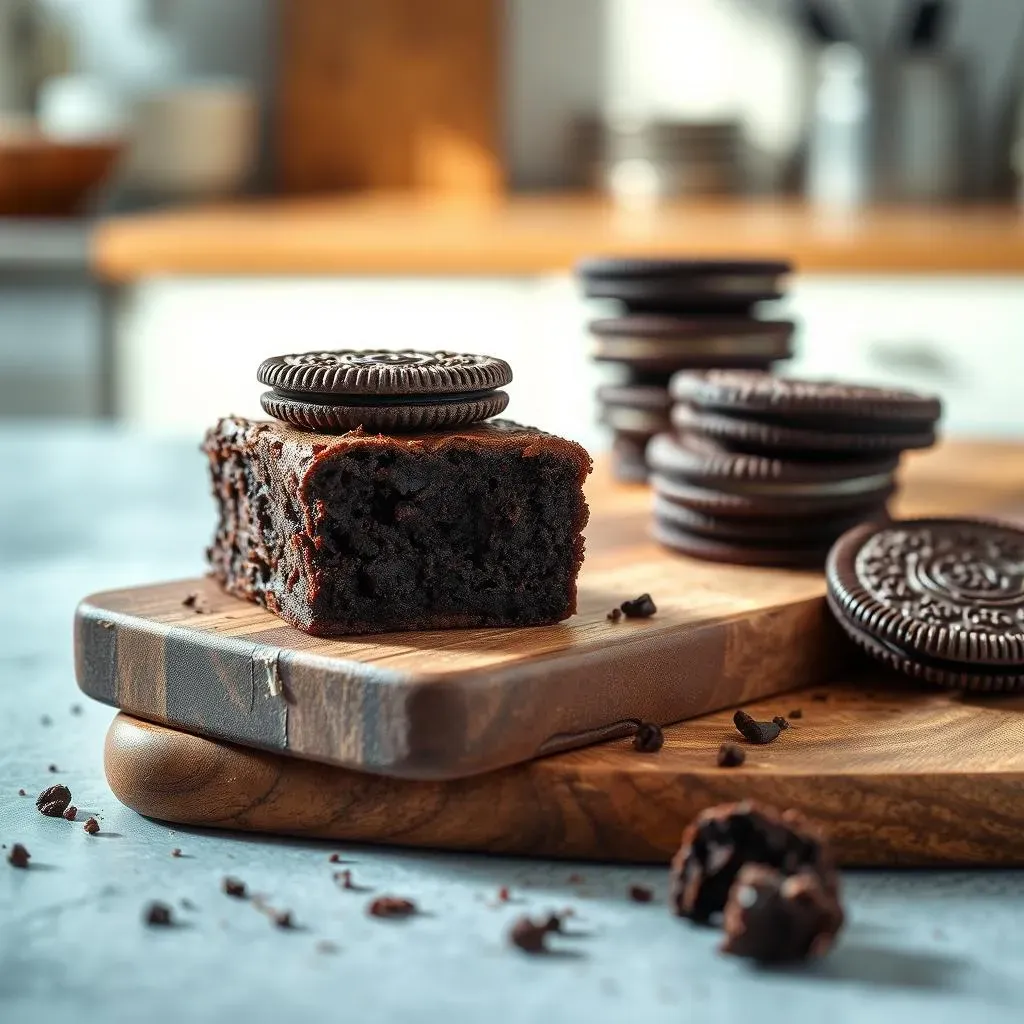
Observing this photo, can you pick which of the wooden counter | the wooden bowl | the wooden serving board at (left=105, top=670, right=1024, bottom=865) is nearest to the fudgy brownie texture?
the wooden serving board at (left=105, top=670, right=1024, bottom=865)

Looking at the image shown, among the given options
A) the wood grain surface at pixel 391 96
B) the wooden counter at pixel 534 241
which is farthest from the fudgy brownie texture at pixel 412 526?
the wood grain surface at pixel 391 96

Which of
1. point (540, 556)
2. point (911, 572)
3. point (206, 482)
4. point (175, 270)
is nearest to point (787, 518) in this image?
point (911, 572)

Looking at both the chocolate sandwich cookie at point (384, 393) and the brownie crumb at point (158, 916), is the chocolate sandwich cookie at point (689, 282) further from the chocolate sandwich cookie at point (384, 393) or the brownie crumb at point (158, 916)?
the brownie crumb at point (158, 916)

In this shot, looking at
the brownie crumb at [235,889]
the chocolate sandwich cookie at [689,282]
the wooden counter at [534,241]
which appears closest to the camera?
the brownie crumb at [235,889]

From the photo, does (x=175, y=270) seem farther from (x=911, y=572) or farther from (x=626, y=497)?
(x=911, y=572)

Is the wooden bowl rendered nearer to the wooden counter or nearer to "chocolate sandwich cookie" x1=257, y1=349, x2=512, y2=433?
the wooden counter

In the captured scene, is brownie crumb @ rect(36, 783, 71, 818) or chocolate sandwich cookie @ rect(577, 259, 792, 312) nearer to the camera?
brownie crumb @ rect(36, 783, 71, 818)
